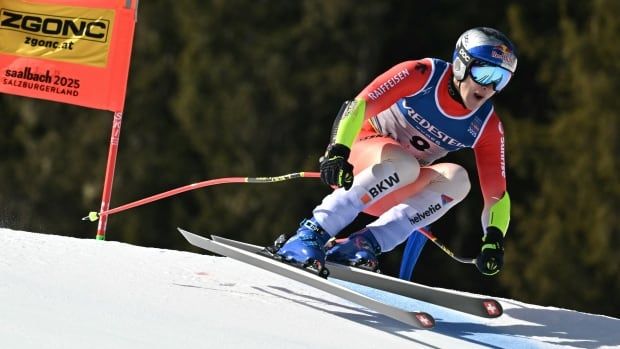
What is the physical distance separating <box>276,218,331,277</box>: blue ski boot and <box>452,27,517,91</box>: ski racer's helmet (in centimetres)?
109

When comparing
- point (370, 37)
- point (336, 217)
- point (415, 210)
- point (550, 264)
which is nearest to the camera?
point (336, 217)

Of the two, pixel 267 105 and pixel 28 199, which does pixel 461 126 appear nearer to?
pixel 267 105

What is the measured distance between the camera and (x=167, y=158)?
21688 millimetres

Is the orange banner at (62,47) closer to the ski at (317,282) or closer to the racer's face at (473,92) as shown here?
the ski at (317,282)

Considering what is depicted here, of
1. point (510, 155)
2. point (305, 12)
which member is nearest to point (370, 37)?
point (305, 12)

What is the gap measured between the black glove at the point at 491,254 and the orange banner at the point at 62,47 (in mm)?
2403

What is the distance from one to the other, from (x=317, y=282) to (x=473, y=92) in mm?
1332

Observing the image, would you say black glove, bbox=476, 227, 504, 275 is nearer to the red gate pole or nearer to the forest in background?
the red gate pole

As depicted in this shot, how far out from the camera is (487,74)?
19.7ft

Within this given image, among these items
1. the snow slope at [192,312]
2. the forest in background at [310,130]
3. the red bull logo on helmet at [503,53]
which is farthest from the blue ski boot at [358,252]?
the forest in background at [310,130]

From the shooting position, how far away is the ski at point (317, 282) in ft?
17.5

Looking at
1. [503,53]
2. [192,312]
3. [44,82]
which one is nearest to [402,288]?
[503,53]

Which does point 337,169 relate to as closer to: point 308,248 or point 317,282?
point 308,248

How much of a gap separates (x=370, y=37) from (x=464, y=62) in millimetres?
14358
